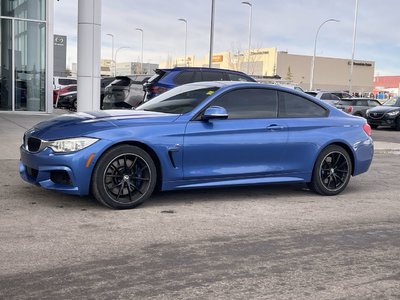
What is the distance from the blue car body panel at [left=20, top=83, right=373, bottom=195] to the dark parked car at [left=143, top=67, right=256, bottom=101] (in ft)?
19.6

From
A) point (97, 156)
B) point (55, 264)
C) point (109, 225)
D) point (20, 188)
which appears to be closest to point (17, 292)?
point (55, 264)

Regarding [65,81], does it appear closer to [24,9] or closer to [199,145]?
[24,9]

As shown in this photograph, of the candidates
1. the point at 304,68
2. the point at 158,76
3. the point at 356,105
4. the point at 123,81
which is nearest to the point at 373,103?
the point at 356,105

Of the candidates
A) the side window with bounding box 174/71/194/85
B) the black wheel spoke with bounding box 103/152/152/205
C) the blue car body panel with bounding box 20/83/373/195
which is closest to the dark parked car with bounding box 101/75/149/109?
the side window with bounding box 174/71/194/85

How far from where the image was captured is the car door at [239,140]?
6.21m

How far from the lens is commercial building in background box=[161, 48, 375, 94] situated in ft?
333

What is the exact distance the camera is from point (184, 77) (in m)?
13.1

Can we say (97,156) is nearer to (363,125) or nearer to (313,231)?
(313,231)

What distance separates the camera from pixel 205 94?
666 centimetres

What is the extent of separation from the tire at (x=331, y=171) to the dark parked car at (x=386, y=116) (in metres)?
A: 16.1

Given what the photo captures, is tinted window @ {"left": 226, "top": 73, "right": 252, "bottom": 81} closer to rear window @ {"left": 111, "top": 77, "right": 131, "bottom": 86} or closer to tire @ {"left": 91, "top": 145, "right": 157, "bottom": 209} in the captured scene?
rear window @ {"left": 111, "top": 77, "right": 131, "bottom": 86}

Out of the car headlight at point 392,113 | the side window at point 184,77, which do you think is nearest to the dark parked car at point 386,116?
the car headlight at point 392,113

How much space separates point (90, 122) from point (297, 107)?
9.74 ft

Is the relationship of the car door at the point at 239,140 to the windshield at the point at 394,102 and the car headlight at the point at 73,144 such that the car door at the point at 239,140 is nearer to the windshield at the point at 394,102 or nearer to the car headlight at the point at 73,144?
the car headlight at the point at 73,144
